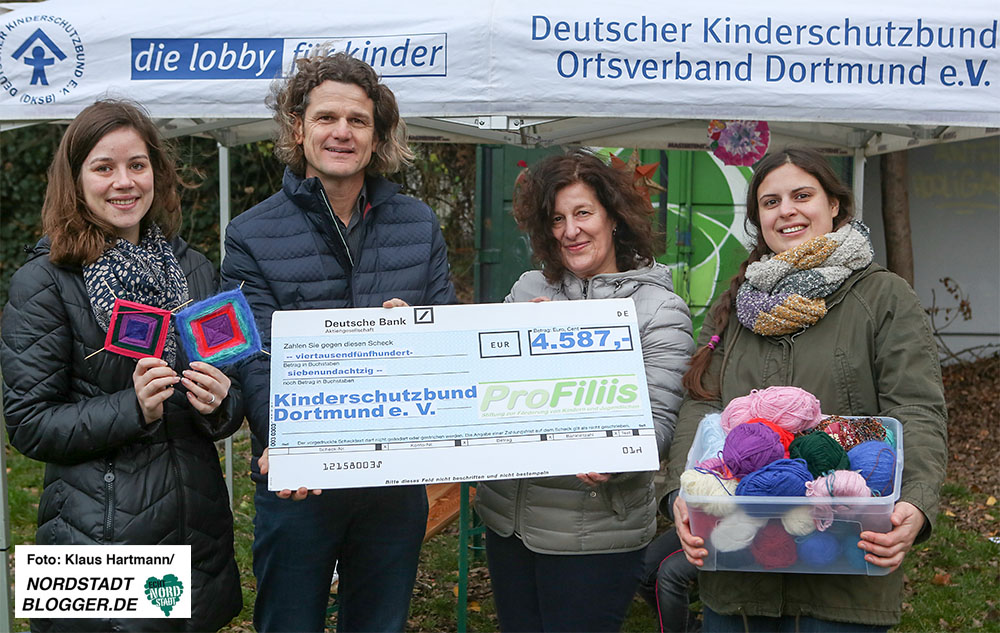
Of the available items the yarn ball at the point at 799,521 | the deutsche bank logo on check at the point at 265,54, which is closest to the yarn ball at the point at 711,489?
the yarn ball at the point at 799,521

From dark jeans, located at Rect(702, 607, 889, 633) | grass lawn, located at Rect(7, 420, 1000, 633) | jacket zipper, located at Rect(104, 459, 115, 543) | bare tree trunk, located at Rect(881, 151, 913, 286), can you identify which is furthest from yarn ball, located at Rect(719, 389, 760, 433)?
bare tree trunk, located at Rect(881, 151, 913, 286)

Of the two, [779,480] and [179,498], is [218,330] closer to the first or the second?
[179,498]

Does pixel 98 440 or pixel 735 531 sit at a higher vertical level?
pixel 98 440

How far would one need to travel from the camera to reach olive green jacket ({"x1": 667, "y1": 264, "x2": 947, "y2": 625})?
2.13 metres

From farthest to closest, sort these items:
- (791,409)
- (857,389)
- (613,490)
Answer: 1. (613,490)
2. (857,389)
3. (791,409)

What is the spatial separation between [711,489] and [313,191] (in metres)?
1.27

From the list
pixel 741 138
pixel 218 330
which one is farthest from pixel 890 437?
pixel 741 138

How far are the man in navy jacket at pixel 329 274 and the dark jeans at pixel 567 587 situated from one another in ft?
0.96

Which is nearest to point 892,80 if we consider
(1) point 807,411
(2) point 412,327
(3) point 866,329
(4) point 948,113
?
(4) point 948,113

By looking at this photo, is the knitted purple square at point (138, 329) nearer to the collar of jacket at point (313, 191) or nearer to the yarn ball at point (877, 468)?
the collar of jacket at point (313, 191)

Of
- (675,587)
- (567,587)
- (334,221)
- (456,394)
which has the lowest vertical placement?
(675,587)

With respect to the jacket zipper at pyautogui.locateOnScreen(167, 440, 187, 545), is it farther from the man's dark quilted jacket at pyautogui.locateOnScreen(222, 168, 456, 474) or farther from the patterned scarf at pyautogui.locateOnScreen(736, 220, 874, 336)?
the patterned scarf at pyautogui.locateOnScreen(736, 220, 874, 336)

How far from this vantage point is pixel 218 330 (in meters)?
2.29

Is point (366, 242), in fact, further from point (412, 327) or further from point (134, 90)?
point (134, 90)
